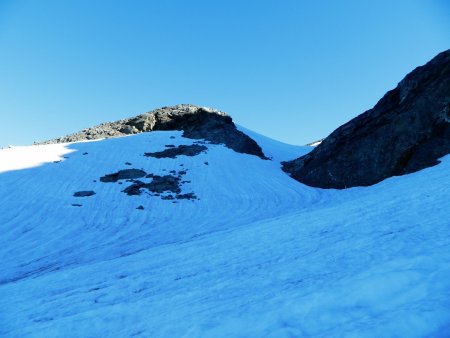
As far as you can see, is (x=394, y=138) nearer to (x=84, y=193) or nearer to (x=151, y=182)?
(x=151, y=182)

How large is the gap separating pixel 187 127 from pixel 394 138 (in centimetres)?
2252

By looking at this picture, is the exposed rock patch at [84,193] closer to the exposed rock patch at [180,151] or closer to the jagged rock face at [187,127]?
the exposed rock patch at [180,151]

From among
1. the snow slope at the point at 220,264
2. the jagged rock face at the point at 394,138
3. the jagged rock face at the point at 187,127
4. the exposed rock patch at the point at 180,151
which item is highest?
the jagged rock face at the point at 187,127

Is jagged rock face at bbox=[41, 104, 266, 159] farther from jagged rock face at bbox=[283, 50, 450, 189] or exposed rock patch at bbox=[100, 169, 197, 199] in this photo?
exposed rock patch at bbox=[100, 169, 197, 199]

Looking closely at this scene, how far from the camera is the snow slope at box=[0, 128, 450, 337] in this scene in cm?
503

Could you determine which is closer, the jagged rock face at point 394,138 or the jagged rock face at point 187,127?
the jagged rock face at point 394,138

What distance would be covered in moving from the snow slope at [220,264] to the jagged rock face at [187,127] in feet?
43.1

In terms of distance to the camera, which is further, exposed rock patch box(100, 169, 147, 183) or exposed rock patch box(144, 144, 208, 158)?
exposed rock patch box(144, 144, 208, 158)

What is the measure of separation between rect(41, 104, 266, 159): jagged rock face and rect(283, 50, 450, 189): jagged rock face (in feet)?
29.2

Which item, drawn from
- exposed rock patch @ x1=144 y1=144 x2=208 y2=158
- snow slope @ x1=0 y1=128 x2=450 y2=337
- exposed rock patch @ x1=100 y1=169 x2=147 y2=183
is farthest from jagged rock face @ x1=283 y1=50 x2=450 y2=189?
exposed rock patch @ x1=100 y1=169 x2=147 y2=183

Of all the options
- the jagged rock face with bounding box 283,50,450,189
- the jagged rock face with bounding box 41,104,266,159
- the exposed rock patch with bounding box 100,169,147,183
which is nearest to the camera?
the jagged rock face with bounding box 283,50,450,189

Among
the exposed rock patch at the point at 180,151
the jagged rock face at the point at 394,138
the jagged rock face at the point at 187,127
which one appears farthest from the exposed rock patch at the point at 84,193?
the jagged rock face at the point at 187,127

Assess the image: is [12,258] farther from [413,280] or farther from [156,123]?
[156,123]

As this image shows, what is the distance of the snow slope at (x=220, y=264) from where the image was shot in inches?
198
